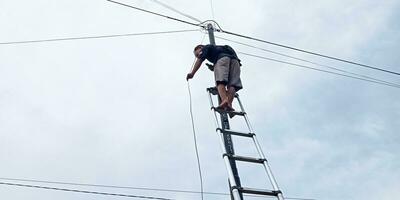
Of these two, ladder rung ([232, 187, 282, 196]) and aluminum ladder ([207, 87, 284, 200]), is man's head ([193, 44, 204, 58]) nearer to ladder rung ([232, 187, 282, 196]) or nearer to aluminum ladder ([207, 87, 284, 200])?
aluminum ladder ([207, 87, 284, 200])

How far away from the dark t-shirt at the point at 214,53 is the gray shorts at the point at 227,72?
0.29ft

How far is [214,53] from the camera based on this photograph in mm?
6777

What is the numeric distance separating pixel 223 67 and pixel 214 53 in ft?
1.00

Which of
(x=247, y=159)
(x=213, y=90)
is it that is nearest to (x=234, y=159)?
(x=247, y=159)

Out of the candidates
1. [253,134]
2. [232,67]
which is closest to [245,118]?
[253,134]

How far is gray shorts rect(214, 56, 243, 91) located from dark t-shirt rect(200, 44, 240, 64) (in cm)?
9

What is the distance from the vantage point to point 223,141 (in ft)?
17.7

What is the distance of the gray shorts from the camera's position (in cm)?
642

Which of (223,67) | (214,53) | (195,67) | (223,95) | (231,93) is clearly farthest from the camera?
(214,53)

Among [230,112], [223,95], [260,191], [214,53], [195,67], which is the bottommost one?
[260,191]

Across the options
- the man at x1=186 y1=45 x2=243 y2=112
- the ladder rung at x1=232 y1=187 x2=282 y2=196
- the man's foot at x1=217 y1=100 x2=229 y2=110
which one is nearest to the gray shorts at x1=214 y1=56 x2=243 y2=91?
the man at x1=186 y1=45 x2=243 y2=112

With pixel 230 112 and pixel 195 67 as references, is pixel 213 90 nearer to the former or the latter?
pixel 195 67

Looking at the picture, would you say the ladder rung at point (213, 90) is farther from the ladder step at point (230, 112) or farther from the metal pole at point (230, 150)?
the ladder step at point (230, 112)

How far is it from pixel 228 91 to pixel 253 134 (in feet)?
2.89
